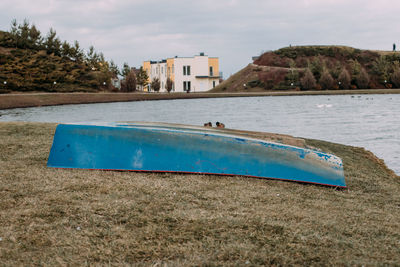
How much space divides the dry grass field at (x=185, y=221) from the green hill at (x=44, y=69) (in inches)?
1994

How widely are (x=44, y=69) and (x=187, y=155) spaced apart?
195 ft

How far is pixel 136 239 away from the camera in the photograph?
10.1ft

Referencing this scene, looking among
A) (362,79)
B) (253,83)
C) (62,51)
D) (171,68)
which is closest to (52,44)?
(62,51)

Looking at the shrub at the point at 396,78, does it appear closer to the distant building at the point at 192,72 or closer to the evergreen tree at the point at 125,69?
the distant building at the point at 192,72

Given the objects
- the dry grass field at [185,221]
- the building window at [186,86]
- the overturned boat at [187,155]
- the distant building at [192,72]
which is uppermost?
the distant building at [192,72]

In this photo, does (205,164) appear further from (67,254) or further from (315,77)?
(315,77)

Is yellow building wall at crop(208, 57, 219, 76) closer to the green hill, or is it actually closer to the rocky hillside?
the rocky hillside

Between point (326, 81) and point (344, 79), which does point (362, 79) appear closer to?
point (344, 79)

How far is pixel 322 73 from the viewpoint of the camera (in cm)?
8444

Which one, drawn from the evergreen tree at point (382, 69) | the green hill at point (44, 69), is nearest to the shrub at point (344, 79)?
the evergreen tree at point (382, 69)

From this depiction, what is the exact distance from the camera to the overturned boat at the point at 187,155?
213 inches

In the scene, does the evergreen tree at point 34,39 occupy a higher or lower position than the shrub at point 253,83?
higher

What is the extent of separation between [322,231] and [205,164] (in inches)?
90.7

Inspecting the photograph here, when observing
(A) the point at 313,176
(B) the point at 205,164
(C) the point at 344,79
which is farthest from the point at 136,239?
(C) the point at 344,79
